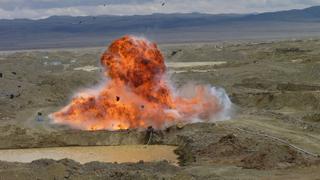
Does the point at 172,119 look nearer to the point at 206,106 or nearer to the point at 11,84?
the point at 206,106

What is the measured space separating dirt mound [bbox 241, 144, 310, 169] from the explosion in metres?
13.2

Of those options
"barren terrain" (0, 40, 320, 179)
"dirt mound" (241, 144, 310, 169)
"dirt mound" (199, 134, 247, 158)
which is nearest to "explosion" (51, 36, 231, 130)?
"barren terrain" (0, 40, 320, 179)

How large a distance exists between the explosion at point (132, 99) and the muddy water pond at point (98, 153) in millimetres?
4043

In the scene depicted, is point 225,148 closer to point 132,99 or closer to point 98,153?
point 98,153

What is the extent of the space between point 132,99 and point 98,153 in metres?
7.85

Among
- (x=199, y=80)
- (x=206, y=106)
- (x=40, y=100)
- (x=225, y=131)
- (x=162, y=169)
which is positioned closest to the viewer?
(x=162, y=169)

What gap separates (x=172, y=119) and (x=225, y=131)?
17.4ft

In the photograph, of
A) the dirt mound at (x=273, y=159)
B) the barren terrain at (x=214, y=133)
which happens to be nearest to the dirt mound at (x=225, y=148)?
the barren terrain at (x=214, y=133)

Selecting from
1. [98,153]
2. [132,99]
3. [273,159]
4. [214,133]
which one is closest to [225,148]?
[273,159]

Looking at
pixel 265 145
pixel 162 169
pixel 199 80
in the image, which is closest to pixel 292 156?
pixel 265 145

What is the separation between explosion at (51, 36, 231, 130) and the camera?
4462 centimetres

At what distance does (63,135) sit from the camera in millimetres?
41781

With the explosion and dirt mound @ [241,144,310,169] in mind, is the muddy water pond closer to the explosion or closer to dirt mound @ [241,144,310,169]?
the explosion

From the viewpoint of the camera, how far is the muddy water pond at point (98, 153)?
37125mm
